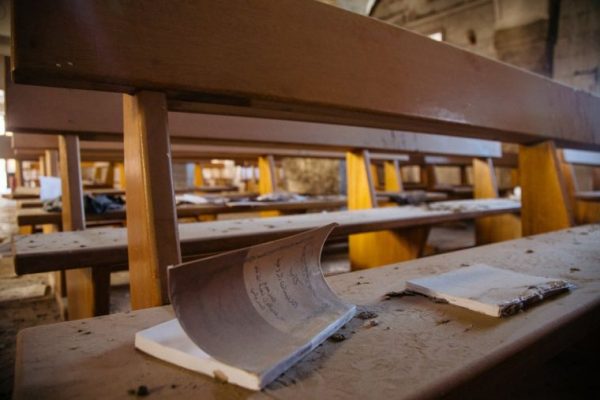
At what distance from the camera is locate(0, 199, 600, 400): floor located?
111cm

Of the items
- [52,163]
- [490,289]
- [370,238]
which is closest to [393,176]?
[370,238]

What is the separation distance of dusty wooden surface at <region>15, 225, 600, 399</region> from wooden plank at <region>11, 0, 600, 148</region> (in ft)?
1.25

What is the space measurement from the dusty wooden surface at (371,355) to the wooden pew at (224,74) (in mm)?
207

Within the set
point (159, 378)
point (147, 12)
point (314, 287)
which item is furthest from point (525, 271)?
point (147, 12)

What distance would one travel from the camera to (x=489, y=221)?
3.23m

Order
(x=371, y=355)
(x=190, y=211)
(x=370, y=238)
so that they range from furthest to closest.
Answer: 1. (x=370, y=238)
2. (x=190, y=211)
3. (x=371, y=355)

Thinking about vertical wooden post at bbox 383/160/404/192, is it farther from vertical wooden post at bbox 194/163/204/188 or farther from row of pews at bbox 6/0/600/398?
vertical wooden post at bbox 194/163/204/188

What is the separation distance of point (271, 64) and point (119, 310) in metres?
1.85

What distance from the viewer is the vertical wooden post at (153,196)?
668mm

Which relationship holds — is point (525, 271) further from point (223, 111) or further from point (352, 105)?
point (223, 111)

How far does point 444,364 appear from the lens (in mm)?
407

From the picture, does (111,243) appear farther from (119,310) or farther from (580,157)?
(580,157)

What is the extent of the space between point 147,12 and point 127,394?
1.84 ft

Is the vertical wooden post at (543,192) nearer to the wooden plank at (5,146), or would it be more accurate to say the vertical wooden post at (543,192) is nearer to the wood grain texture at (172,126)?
the wood grain texture at (172,126)
